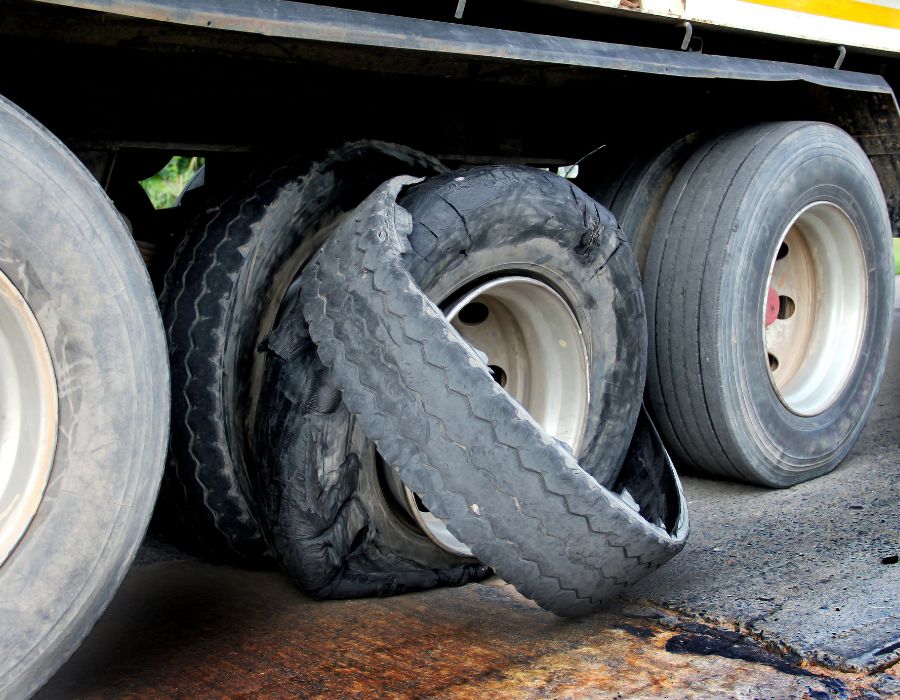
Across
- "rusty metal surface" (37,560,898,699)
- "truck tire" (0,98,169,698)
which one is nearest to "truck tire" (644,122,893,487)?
"rusty metal surface" (37,560,898,699)

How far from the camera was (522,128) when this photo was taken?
302 cm

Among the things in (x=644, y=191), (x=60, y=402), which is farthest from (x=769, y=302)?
(x=60, y=402)

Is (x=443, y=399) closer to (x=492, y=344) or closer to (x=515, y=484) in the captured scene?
(x=515, y=484)

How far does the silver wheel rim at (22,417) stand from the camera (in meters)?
1.57

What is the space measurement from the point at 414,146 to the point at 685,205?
823 millimetres

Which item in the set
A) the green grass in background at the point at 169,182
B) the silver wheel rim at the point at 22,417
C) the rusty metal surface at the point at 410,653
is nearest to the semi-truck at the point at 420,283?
the silver wheel rim at the point at 22,417

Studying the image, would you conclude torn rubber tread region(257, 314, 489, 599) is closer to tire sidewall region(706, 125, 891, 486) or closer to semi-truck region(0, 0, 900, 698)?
semi-truck region(0, 0, 900, 698)

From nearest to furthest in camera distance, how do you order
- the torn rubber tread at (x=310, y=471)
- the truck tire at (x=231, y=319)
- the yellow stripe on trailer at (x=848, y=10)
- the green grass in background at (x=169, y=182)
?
the torn rubber tread at (x=310, y=471), the truck tire at (x=231, y=319), the yellow stripe on trailer at (x=848, y=10), the green grass in background at (x=169, y=182)

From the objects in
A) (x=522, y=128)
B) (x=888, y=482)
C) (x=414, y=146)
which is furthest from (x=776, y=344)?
(x=414, y=146)

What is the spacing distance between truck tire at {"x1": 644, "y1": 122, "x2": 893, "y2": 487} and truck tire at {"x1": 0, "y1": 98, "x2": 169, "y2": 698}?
67.0 inches

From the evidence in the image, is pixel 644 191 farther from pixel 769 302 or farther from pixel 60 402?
pixel 60 402

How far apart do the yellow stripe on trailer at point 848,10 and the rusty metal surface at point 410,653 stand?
1.70m

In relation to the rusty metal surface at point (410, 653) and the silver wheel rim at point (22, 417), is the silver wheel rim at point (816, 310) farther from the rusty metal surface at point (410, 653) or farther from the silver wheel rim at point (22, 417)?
the silver wheel rim at point (22, 417)

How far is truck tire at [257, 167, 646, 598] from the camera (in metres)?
2.05
